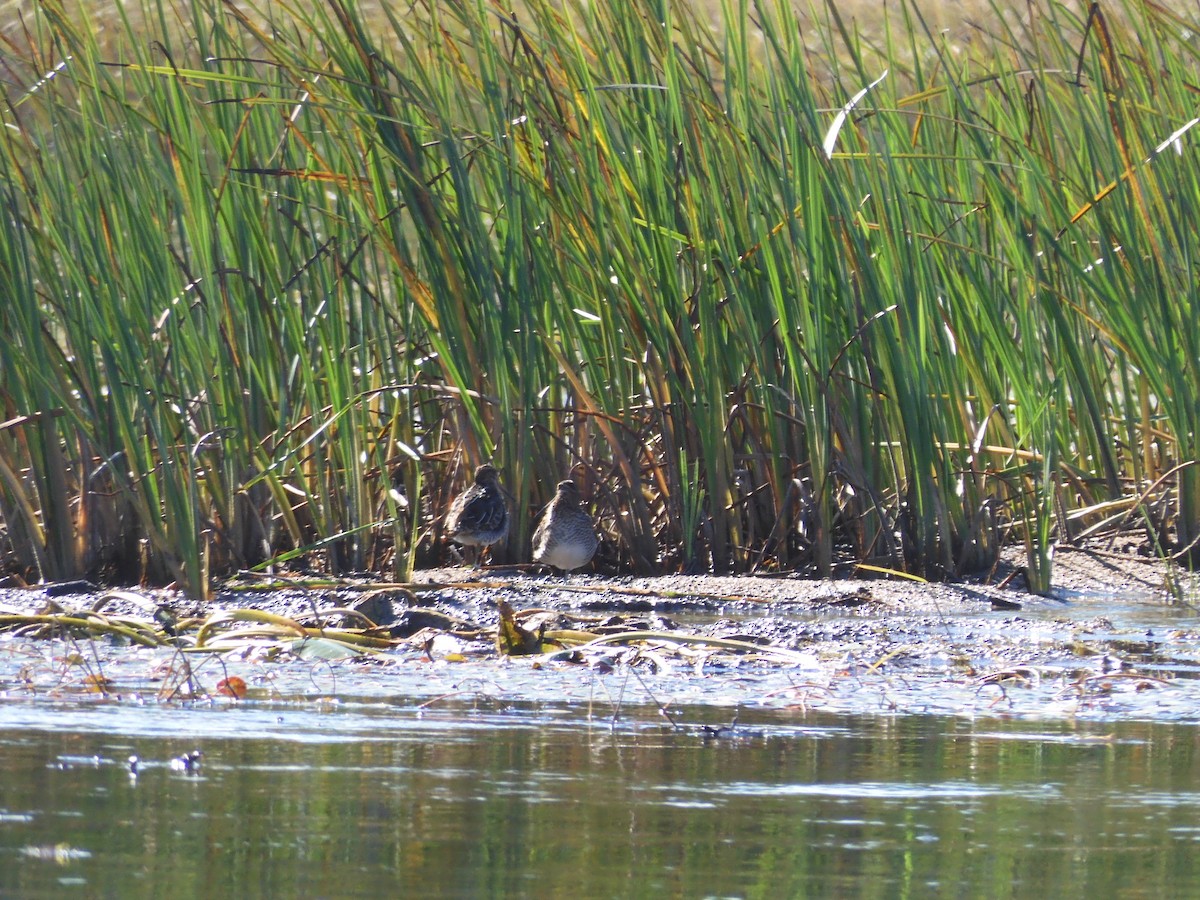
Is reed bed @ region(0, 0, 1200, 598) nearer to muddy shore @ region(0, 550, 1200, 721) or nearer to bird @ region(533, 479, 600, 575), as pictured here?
bird @ region(533, 479, 600, 575)

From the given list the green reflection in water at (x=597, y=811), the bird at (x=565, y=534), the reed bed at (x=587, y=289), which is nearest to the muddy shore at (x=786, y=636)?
the bird at (x=565, y=534)

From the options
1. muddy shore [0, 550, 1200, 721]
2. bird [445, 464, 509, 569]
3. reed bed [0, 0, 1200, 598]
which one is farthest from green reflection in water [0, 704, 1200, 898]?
bird [445, 464, 509, 569]

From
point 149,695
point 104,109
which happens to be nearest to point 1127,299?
point 104,109

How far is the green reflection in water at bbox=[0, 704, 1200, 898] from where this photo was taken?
190 centimetres

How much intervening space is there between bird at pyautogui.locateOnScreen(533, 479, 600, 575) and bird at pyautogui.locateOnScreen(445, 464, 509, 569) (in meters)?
0.12

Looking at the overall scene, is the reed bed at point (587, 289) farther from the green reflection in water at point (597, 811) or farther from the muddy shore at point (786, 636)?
the green reflection in water at point (597, 811)

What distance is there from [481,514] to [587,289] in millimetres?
737

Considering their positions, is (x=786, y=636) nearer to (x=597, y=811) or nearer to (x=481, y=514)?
(x=481, y=514)

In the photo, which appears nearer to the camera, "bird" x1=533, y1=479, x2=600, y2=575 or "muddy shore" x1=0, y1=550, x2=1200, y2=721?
"muddy shore" x1=0, y1=550, x2=1200, y2=721

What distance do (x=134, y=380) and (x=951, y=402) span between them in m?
2.35

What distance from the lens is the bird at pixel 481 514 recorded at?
5445 mm

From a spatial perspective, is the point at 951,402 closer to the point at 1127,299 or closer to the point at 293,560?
the point at 1127,299

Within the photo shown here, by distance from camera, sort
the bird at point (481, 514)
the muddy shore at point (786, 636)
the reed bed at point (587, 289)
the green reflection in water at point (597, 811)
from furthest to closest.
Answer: the bird at point (481, 514) < the reed bed at point (587, 289) < the muddy shore at point (786, 636) < the green reflection in water at point (597, 811)

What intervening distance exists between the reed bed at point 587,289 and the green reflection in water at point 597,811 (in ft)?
7.22
